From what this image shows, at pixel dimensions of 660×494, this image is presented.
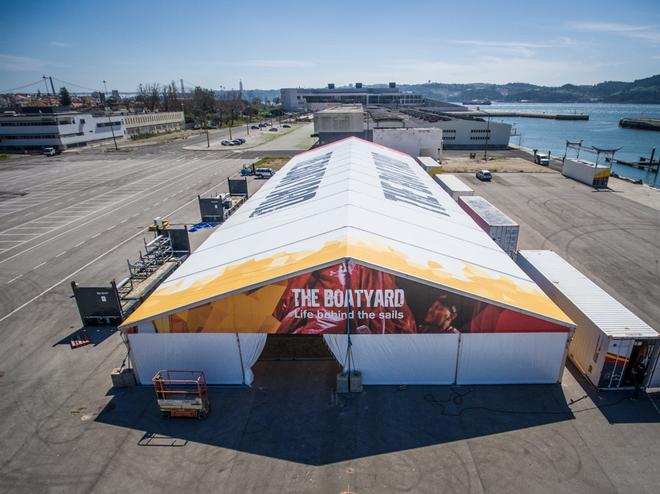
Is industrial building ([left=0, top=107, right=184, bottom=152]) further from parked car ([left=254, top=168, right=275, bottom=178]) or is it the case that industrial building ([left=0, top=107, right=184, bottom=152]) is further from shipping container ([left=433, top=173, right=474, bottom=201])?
shipping container ([left=433, top=173, right=474, bottom=201])

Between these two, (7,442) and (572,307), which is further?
(572,307)

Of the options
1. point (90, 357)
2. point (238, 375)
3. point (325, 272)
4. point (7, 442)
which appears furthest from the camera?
point (90, 357)

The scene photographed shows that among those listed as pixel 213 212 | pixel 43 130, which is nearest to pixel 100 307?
pixel 213 212

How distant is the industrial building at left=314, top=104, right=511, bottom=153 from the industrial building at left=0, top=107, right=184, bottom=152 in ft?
215

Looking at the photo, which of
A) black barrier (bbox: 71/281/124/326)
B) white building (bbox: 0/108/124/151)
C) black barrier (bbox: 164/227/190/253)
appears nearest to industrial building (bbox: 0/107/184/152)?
white building (bbox: 0/108/124/151)

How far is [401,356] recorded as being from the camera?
1602cm

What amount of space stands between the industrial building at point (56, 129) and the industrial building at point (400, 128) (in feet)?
215

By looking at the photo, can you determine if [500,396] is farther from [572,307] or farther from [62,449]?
[62,449]

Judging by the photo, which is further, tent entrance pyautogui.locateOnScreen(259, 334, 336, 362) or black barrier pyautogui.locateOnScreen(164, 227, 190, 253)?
black barrier pyautogui.locateOnScreen(164, 227, 190, 253)

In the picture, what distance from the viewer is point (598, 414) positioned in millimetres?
14578

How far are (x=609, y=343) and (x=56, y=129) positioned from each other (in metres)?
115

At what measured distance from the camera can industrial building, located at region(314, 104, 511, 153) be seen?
2689 inches

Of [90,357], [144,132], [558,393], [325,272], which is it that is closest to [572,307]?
[558,393]

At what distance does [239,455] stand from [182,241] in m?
19.1
